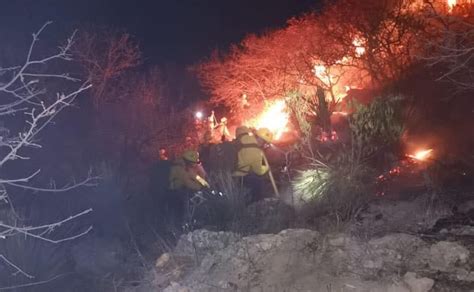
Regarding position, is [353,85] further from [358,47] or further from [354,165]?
[354,165]

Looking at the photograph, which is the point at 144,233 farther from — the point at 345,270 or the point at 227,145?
the point at 345,270

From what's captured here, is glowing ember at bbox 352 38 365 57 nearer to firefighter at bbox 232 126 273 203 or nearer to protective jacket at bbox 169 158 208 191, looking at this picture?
firefighter at bbox 232 126 273 203

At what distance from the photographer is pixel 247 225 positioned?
8.20m

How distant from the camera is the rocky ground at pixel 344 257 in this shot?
5754 millimetres

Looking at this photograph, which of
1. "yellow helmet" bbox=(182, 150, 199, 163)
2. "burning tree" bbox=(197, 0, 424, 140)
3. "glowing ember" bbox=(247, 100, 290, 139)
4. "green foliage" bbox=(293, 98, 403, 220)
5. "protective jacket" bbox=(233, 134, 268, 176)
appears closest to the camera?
"green foliage" bbox=(293, 98, 403, 220)

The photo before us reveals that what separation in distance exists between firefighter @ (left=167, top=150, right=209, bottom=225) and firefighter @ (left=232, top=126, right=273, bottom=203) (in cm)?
91

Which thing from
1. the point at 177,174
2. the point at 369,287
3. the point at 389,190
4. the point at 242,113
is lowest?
the point at 369,287

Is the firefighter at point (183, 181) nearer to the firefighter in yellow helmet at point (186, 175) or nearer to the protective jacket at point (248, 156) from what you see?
the firefighter in yellow helmet at point (186, 175)

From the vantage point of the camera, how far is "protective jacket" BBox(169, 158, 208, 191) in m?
11.0

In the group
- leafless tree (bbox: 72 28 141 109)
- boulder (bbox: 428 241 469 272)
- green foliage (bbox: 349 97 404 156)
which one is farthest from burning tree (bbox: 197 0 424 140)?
boulder (bbox: 428 241 469 272)

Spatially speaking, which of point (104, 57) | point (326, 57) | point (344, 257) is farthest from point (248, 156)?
point (104, 57)

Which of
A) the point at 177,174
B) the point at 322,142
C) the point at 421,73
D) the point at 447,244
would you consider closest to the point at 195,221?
the point at 177,174

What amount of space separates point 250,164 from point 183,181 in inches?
64.2

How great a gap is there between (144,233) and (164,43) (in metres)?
45.8
